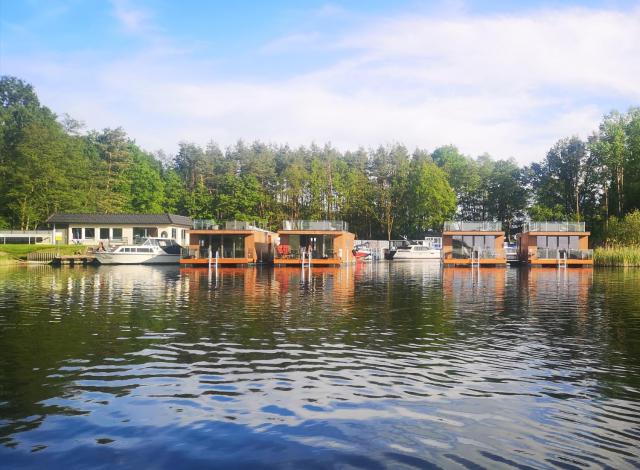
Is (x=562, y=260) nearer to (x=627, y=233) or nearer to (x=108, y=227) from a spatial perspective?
(x=627, y=233)

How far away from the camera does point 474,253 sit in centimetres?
5328

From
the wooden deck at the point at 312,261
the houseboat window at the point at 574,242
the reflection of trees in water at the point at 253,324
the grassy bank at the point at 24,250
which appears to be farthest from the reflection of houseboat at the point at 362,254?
the reflection of trees in water at the point at 253,324

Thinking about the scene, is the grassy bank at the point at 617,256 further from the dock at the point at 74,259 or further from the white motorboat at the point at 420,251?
the dock at the point at 74,259

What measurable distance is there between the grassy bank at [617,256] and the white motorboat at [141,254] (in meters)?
40.4

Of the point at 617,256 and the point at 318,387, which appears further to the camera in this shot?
the point at 617,256

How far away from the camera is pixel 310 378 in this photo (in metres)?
10.9

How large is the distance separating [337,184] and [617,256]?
1681 inches

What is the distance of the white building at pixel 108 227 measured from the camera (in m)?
66.2

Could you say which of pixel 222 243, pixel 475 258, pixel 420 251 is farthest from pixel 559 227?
pixel 222 243

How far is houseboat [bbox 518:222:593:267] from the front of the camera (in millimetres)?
51156

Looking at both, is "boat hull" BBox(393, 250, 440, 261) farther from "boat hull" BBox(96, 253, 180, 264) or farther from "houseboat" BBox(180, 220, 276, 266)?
"boat hull" BBox(96, 253, 180, 264)

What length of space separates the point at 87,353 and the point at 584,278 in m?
33.2

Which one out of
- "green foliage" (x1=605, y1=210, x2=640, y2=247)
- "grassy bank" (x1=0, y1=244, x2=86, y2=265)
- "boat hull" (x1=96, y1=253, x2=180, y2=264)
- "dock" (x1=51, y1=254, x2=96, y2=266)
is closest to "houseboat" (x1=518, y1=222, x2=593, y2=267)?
"green foliage" (x1=605, y1=210, x2=640, y2=247)

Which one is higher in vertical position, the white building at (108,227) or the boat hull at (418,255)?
the white building at (108,227)
